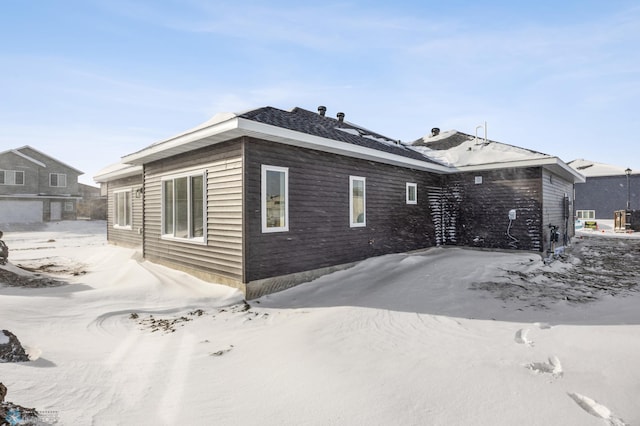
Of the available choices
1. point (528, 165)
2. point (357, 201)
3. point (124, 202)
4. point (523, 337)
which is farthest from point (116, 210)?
point (528, 165)

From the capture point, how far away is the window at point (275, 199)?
6.41m

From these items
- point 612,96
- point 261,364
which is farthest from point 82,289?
point 612,96

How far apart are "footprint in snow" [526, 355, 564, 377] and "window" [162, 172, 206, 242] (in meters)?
6.16

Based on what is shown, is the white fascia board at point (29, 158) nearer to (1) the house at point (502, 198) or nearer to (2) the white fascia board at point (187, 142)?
(2) the white fascia board at point (187, 142)

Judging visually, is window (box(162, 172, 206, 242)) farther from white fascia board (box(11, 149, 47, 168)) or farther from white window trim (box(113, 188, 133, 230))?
white fascia board (box(11, 149, 47, 168))

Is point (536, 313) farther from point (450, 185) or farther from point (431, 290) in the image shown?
point (450, 185)

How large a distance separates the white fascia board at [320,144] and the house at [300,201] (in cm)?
3

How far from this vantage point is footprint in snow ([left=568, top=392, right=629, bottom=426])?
245cm

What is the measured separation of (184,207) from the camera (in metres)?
7.81

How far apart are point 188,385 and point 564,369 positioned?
3.72 metres

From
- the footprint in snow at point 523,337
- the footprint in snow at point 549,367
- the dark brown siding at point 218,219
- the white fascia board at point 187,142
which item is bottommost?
the footprint in snow at point 523,337

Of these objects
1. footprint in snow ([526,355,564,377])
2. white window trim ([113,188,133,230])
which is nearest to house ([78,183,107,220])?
white window trim ([113,188,133,230])

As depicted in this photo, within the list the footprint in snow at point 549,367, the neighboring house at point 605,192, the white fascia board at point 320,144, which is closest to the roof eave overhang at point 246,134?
the white fascia board at point 320,144

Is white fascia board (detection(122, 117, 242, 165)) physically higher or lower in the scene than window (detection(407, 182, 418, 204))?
higher
